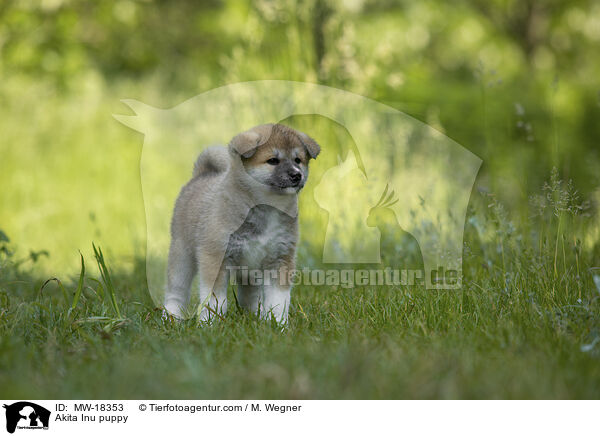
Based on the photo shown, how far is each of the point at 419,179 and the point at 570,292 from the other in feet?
7.10

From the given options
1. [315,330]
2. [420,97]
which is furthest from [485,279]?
[420,97]

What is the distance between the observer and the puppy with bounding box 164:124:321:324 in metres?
3.10

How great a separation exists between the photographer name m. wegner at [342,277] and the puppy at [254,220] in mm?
11

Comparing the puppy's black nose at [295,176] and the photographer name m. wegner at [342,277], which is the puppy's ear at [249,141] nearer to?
the puppy's black nose at [295,176]

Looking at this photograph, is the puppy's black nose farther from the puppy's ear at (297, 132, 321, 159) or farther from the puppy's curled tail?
the puppy's curled tail

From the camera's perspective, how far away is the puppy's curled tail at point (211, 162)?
11.7ft

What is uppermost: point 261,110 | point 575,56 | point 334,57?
point 575,56

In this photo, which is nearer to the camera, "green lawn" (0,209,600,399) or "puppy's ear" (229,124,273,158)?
"green lawn" (0,209,600,399)

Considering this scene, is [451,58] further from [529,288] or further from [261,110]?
[529,288]

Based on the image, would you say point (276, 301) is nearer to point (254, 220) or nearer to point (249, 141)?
point (254, 220)

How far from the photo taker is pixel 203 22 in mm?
11172

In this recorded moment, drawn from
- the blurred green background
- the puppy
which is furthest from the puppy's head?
the blurred green background
